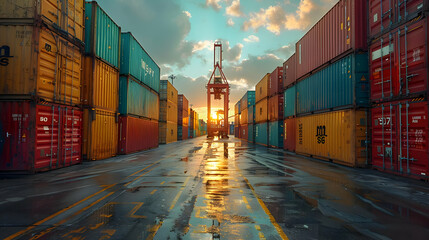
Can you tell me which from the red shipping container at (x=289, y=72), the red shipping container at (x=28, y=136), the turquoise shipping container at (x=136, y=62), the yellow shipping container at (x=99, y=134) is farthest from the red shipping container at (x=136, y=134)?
the red shipping container at (x=289, y=72)

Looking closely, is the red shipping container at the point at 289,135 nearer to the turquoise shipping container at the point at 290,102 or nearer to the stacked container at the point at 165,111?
the turquoise shipping container at the point at 290,102

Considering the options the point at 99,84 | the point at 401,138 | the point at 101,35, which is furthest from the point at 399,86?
the point at 101,35

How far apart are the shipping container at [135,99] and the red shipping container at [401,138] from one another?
1755cm

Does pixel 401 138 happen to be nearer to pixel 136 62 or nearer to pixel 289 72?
pixel 289 72

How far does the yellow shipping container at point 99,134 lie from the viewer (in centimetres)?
1427

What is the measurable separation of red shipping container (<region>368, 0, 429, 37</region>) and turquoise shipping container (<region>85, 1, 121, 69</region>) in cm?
1670

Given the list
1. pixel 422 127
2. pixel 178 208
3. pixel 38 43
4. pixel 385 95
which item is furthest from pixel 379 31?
pixel 38 43

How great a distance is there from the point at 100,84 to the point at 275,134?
19.2 meters

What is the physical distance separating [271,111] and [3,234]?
87.5ft

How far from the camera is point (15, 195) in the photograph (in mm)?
6750

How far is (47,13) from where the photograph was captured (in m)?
10.7

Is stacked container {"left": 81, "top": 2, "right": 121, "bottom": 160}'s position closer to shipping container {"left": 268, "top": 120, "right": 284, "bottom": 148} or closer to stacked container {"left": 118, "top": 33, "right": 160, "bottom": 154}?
stacked container {"left": 118, "top": 33, "right": 160, "bottom": 154}

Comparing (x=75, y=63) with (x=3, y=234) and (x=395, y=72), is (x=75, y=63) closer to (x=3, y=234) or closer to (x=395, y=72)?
(x=3, y=234)

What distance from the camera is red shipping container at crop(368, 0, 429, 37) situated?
31.3 feet
